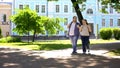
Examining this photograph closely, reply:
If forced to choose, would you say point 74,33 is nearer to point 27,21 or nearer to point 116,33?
point 27,21

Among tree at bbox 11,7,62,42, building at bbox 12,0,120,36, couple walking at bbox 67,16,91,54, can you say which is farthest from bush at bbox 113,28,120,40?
couple walking at bbox 67,16,91,54

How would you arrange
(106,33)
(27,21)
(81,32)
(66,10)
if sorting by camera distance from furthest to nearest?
(66,10)
(106,33)
(27,21)
(81,32)

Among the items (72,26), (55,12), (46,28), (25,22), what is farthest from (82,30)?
(55,12)

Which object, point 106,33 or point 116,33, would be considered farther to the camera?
point 116,33

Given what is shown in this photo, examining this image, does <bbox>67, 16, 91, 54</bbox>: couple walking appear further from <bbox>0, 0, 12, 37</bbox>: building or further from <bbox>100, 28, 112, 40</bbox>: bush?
<bbox>0, 0, 12, 37</bbox>: building

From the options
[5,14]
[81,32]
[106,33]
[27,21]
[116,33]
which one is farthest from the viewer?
[5,14]

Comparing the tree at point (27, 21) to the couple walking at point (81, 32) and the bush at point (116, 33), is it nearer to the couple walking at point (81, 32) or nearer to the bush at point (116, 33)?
the bush at point (116, 33)

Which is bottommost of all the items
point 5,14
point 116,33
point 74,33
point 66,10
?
point 116,33

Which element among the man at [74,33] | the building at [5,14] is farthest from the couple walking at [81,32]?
the building at [5,14]

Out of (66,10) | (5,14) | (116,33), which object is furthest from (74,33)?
(5,14)

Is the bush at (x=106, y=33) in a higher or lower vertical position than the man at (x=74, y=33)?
lower

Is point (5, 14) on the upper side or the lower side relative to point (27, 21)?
upper

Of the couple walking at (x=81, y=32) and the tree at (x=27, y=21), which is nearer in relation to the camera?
the couple walking at (x=81, y=32)

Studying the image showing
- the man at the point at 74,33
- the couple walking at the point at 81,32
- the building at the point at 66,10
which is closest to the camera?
the couple walking at the point at 81,32
